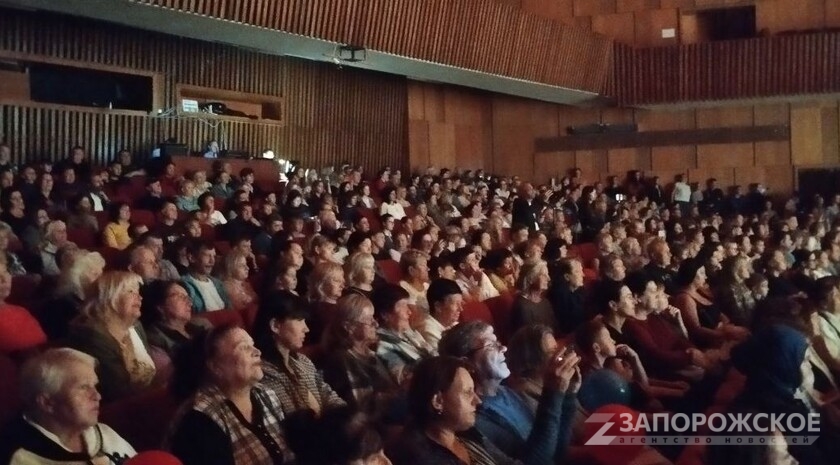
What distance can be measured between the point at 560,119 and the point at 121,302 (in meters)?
7.25

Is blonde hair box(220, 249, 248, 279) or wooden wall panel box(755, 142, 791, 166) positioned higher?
wooden wall panel box(755, 142, 791, 166)

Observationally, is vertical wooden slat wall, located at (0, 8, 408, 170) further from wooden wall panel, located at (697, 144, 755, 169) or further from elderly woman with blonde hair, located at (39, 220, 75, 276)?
wooden wall panel, located at (697, 144, 755, 169)

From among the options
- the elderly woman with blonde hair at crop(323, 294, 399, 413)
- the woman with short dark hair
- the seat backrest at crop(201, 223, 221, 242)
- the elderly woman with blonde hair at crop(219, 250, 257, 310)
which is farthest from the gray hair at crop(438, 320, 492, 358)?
the seat backrest at crop(201, 223, 221, 242)

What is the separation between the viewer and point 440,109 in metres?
8.12

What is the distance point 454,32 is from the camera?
236 inches

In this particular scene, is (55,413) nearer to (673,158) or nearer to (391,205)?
(391,205)

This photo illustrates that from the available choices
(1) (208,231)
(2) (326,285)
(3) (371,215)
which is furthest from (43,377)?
(3) (371,215)

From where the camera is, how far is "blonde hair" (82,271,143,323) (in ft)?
5.68

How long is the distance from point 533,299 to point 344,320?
40.4 inches

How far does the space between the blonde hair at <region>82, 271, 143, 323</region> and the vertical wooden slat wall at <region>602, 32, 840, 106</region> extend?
6723 millimetres

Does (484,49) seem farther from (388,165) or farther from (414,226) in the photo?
(414,226)

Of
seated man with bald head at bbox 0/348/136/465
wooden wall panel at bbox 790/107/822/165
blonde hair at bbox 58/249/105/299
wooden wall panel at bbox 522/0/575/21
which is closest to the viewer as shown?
seated man with bald head at bbox 0/348/136/465

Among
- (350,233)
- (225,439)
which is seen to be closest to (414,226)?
(350,233)

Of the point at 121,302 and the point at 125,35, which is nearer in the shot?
the point at 121,302
